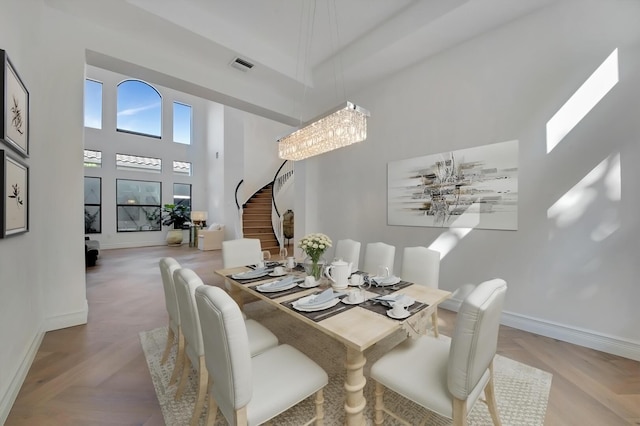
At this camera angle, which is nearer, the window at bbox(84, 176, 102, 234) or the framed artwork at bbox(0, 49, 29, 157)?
the framed artwork at bbox(0, 49, 29, 157)

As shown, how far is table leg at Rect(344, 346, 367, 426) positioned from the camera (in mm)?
1323

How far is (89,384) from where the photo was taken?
6.23ft

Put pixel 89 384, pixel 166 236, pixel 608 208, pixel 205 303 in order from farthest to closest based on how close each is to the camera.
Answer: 1. pixel 166 236
2. pixel 608 208
3. pixel 89 384
4. pixel 205 303

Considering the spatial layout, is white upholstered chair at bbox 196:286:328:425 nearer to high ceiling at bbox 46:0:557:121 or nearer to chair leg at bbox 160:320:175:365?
chair leg at bbox 160:320:175:365

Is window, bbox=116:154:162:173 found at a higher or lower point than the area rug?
higher

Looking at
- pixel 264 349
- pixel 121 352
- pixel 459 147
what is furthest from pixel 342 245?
pixel 121 352

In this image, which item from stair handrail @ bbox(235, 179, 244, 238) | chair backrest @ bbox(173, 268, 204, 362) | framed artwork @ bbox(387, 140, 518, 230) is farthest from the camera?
stair handrail @ bbox(235, 179, 244, 238)

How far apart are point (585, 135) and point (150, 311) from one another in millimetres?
5121

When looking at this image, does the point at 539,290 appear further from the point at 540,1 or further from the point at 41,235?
the point at 41,235

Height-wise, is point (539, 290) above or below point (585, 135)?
below

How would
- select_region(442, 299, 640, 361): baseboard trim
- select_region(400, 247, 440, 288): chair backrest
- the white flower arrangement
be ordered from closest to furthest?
the white flower arrangement
select_region(442, 299, 640, 361): baseboard trim
select_region(400, 247, 440, 288): chair backrest

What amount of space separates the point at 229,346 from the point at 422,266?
6.17 ft

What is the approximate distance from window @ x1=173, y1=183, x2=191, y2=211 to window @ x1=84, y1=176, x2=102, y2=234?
2197 mm

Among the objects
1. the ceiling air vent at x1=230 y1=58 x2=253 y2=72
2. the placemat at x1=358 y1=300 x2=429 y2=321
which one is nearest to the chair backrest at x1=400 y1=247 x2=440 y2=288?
the placemat at x1=358 y1=300 x2=429 y2=321
